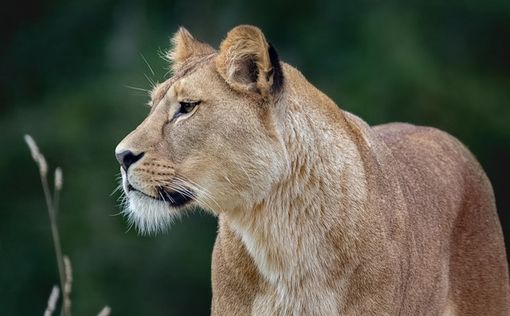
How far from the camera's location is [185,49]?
23.2ft

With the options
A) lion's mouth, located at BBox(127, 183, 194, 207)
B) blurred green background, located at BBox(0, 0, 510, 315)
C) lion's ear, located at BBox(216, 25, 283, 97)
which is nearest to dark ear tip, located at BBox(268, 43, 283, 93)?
lion's ear, located at BBox(216, 25, 283, 97)

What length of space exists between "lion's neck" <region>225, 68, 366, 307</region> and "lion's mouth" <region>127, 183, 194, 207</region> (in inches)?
8.9

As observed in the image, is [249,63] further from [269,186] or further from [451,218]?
[451,218]

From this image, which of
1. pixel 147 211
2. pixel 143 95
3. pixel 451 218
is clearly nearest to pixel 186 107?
pixel 147 211

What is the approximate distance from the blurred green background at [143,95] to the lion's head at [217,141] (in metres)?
9.00

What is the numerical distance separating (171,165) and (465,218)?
196 cm

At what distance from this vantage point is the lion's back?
732 centimetres

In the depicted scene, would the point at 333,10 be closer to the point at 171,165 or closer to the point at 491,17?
the point at 491,17

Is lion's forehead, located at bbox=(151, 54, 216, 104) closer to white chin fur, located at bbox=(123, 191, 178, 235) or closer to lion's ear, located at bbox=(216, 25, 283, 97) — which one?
lion's ear, located at bbox=(216, 25, 283, 97)

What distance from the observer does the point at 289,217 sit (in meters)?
6.58

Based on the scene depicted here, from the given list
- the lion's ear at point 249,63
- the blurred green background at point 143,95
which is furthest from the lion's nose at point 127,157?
the blurred green background at point 143,95

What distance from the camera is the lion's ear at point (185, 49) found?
705 centimetres

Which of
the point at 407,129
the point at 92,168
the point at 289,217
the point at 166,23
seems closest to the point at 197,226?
the point at 92,168

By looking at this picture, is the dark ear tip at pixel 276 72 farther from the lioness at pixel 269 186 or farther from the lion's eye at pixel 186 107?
the lion's eye at pixel 186 107
